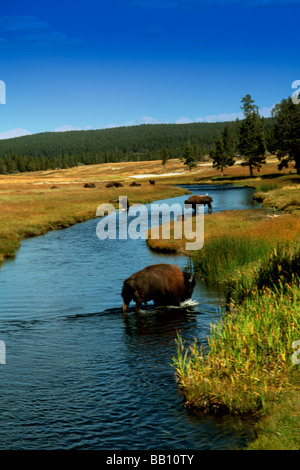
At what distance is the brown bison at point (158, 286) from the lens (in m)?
15.4

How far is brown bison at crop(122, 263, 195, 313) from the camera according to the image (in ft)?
50.5

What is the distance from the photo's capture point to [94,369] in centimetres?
1150

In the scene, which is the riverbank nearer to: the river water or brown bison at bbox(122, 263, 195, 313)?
the river water

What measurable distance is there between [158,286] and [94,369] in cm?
472

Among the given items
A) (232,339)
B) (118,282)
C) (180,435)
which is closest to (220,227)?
(118,282)

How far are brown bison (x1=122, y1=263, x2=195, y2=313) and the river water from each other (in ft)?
1.40
